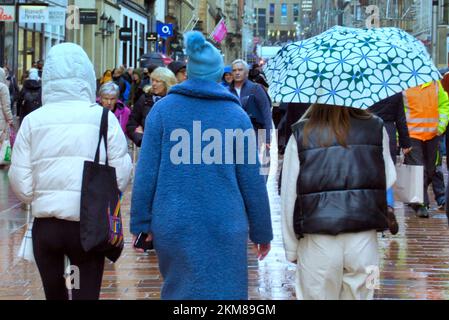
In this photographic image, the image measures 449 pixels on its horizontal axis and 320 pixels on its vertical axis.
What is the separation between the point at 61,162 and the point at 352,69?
158cm

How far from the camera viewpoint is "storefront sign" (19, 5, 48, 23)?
26.0 m

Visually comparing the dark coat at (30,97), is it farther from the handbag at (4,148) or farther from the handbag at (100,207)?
the handbag at (100,207)

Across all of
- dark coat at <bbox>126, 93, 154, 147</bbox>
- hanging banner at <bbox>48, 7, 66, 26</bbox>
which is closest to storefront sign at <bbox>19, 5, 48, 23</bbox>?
hanging banner at <bbox>48, 7, 66, 26</bbox>

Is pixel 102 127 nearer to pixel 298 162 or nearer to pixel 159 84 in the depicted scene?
pixel 298 162

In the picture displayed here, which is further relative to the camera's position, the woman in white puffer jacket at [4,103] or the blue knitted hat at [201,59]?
the woman in white puffer jacket at [4,103]

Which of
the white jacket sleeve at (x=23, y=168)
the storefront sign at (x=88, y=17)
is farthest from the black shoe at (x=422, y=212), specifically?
the storefront sign at (x=88, y=17)

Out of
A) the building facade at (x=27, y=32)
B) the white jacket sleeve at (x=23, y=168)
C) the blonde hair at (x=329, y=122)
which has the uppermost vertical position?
the building facade at (x=27, y=32)

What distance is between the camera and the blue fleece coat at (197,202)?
4.68m

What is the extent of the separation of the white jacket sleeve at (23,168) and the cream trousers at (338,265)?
4.89ft

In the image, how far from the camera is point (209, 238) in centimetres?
468

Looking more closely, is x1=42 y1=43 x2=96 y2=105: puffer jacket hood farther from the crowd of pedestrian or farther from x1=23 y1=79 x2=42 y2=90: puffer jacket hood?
x1=23 y1=79 x2=42 y2=90: puffer jacket hood

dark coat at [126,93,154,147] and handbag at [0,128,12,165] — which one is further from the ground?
dark coat at [126,93,154,147]

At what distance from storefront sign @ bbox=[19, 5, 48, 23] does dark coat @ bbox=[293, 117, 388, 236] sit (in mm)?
22115

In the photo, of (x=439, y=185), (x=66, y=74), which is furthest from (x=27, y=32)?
(x=66, y=74)
